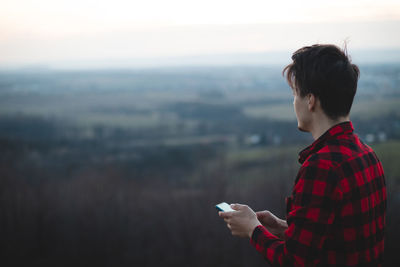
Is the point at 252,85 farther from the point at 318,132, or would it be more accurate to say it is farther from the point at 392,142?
the point at 318,132

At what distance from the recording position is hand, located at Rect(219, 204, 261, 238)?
3.82 feet

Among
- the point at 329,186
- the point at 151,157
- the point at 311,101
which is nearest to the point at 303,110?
the point at 311,101

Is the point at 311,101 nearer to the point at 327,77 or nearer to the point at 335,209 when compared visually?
the point at 327,77

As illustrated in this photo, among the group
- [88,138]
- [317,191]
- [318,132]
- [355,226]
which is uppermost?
[318,132]

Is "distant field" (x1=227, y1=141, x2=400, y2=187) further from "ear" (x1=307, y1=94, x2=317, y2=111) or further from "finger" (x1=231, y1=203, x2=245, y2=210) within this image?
"ear" (x1=307, y1=94, x2=317, y2=111)

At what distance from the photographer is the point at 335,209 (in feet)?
3.19

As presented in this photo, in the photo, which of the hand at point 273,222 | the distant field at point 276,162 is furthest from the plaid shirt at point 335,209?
the distant field at point 276,162

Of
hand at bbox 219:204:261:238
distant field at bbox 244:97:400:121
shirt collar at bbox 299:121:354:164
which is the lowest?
distant field at bbox 244:97:400:121

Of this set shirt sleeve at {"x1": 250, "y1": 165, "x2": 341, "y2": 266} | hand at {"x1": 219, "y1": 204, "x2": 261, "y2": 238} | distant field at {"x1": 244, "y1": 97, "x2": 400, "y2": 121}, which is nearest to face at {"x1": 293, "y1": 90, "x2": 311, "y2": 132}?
shirt sleeve at {"x1": 250, "y1": 165, "x2": 341, "y2": 266}

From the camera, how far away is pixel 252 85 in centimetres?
990

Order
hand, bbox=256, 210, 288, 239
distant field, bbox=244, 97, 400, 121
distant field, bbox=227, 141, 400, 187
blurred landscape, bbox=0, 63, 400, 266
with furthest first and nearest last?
distant field, bbox=244, 97, 400, 121, distant field, bbox=227, 141, 400, 187, blurred landscape, bbox=0, 63, 400, 266, hand, bbox=256, 210, 288, 239

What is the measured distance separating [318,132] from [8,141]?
6.86 meters

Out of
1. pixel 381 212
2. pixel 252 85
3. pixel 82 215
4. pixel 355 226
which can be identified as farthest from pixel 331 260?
pixel 252 85

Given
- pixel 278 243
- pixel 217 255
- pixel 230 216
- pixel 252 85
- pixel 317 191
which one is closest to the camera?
pixel 317 191
